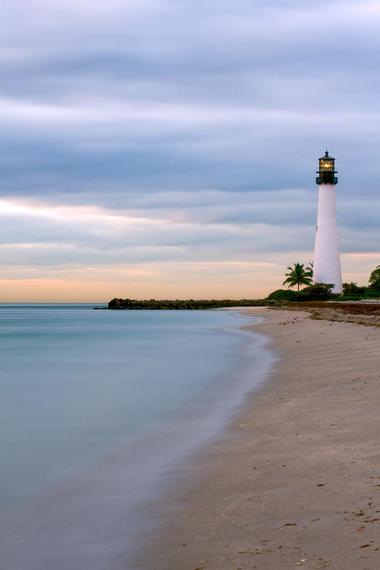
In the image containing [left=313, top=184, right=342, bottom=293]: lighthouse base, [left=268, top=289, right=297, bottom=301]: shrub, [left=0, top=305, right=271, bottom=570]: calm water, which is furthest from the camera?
[left=268, top=289, right=297, bottom=301]: shrub

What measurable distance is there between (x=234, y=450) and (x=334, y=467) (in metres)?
1.70

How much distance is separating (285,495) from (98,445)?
163 inches

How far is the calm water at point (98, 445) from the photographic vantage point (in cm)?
525

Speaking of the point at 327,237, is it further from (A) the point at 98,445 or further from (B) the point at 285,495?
(B) the point at 285,495

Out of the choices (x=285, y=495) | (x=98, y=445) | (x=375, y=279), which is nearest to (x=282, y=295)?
(x=375, y=279)

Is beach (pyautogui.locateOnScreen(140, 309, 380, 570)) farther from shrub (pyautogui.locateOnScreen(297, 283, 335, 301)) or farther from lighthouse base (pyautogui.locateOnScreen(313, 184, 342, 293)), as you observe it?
shrub (pyautogui.locateOnScreen(297, 283, 335, 301))

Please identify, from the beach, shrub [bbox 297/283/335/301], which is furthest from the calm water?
shrub [bbox 297/283/335/301]

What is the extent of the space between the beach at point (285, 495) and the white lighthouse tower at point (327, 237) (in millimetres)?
69572

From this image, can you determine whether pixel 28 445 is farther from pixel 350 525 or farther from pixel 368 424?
pixel 350 525

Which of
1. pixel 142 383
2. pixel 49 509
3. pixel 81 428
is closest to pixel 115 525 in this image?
pixel 49 509

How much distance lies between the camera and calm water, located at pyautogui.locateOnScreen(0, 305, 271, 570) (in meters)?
5.25

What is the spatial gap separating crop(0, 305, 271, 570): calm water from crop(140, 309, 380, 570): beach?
36 cm

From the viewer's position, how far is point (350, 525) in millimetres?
4816

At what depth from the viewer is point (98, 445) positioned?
9.32 m
